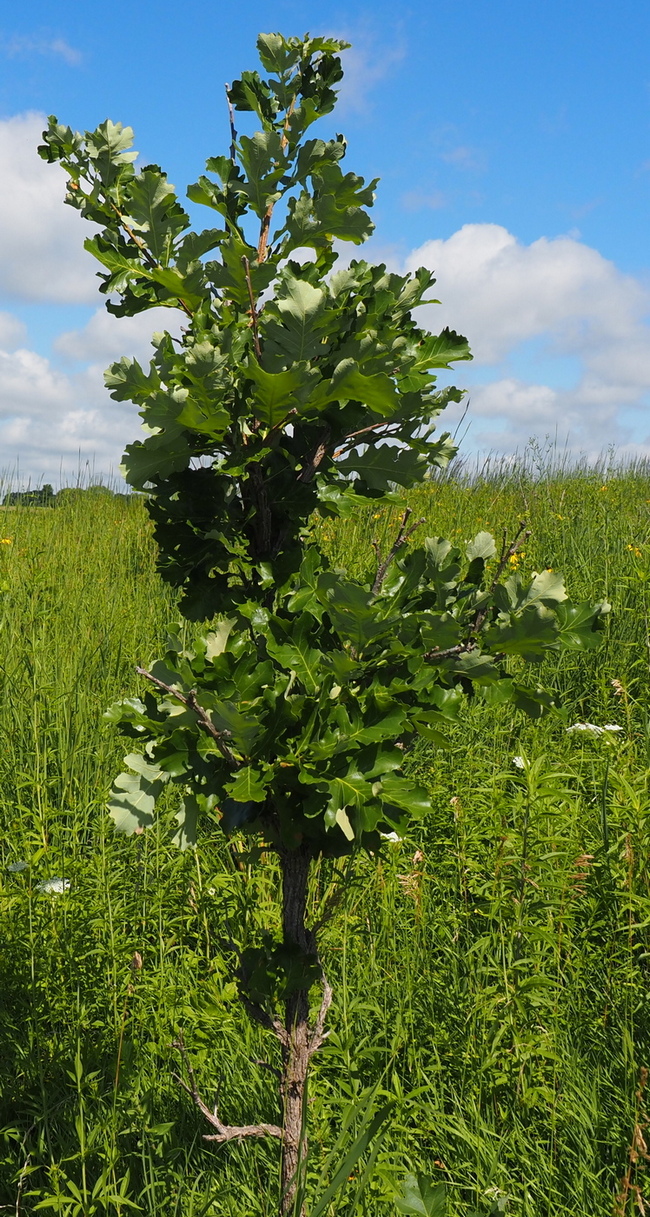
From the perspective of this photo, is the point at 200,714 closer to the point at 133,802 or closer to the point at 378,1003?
the point at 133,802

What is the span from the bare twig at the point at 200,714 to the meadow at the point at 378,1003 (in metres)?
0.66

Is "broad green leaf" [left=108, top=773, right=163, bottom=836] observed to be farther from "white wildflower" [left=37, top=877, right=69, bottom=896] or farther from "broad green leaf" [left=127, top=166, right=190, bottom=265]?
"white wildflower" [left=37, top=877, right=69, bottom=896]

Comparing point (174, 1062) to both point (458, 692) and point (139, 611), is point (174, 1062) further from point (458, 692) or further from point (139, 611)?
point (139, 611)

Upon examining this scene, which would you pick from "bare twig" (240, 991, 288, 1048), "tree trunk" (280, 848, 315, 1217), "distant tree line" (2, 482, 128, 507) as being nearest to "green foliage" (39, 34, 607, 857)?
"tree trunk" (280, 848, 315, 1217)

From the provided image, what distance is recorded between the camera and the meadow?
7.33 ft

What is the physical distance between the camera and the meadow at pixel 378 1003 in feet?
7.33

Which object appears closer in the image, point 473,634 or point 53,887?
point 473,634

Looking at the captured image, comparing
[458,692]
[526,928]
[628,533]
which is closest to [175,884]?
[526,928]

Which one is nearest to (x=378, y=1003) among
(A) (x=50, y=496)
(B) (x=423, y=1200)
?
(B) (x=423, y=1200)

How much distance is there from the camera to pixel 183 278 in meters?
1.42

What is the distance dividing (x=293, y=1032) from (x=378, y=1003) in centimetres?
112

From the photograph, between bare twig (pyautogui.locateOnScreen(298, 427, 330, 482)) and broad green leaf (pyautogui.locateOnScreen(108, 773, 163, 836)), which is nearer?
broad green leaf (pyautogui.locateOnScreen(108, 773, 163, 836))

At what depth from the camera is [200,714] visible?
1317mm

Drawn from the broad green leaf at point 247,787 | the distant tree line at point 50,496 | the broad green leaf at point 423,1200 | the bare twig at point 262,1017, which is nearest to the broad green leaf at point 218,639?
the broad green leaf at point 247,787
